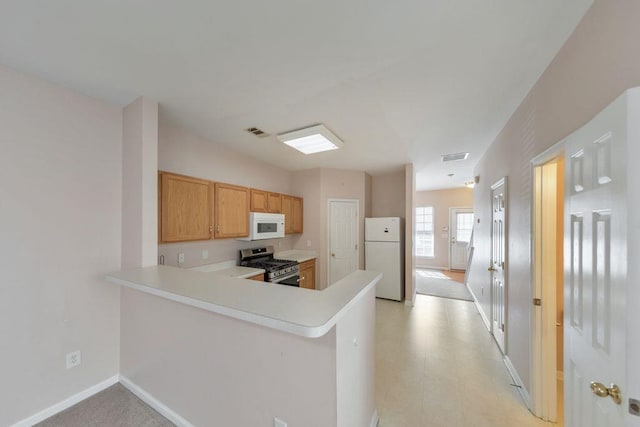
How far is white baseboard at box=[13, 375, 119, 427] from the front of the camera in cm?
169

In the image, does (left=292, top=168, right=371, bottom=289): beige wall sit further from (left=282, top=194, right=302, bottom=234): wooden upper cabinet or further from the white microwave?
the white microwave

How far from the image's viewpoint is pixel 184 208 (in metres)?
2.50

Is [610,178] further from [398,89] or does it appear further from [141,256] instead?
[141,256]

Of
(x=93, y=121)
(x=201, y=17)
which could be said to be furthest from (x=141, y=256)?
(x=201, y=17)

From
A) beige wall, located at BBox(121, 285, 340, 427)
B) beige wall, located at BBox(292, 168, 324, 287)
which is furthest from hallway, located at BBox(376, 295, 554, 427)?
beige wall, located at BBox(292, 168, 324, 287)

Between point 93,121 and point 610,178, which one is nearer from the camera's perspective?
point 610,178

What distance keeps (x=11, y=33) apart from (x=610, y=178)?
10.3 ft

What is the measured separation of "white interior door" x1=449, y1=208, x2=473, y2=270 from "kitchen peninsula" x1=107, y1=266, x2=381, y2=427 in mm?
6617

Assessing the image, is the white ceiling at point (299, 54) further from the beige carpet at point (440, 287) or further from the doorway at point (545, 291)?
the beige carpet at point (440, 287)

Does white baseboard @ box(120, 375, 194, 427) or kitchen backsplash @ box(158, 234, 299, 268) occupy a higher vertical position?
kitchen backsplash @ box(158, 234, 299, 268)

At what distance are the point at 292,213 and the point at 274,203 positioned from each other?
594mm

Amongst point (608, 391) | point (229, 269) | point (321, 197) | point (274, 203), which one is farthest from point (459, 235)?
point (608, 391)

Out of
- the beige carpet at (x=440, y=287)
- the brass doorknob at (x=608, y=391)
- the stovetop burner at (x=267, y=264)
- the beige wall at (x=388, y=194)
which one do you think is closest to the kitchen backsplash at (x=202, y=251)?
the stovetop burner at (x=267, y=264)

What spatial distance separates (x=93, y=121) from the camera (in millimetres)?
2023
